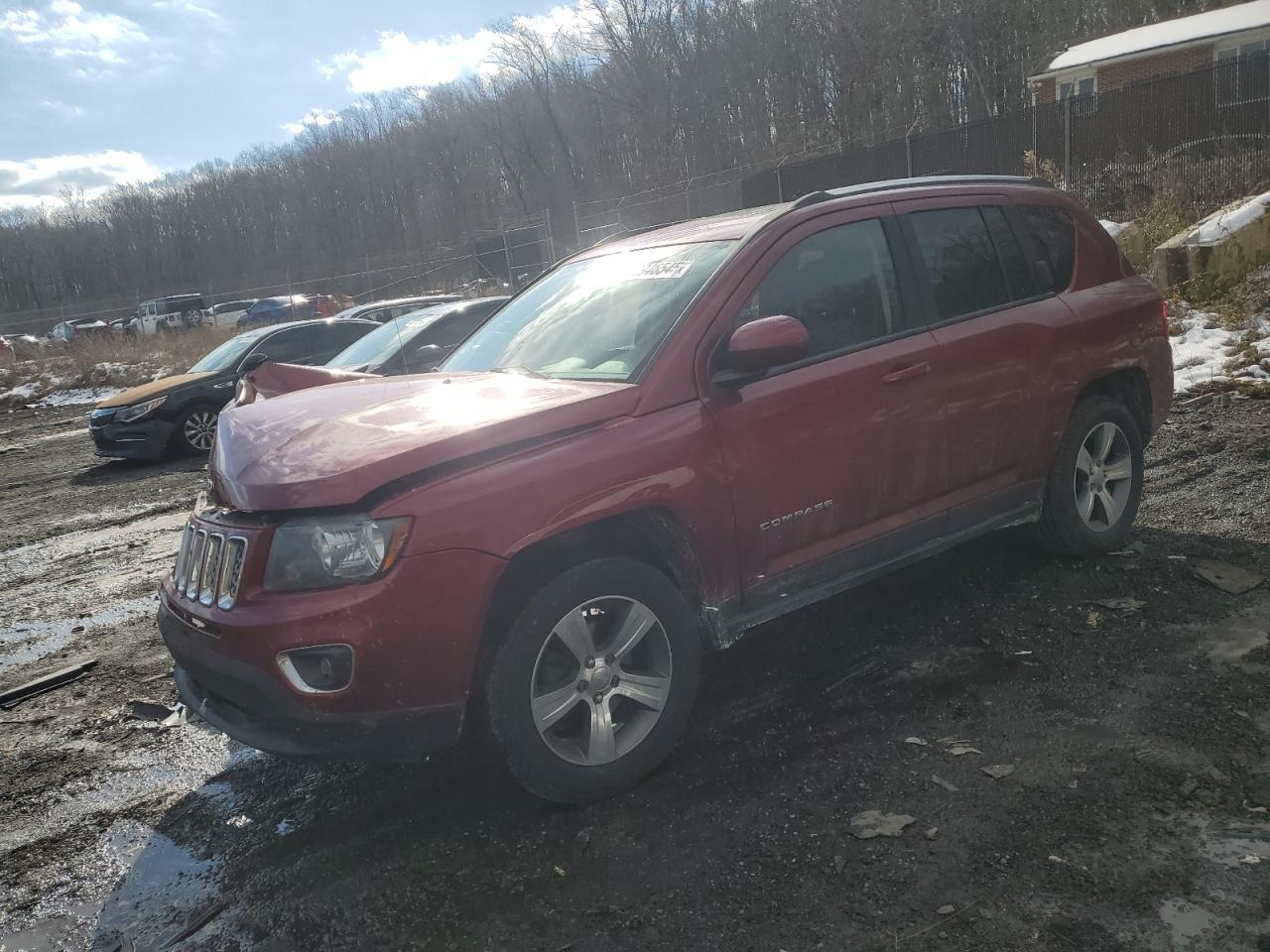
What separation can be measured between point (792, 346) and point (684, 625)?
108 cm

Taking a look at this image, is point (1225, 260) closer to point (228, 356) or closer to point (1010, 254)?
point (1010, 254)

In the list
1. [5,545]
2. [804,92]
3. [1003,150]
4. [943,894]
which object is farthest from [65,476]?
[804,92]

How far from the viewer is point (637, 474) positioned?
10.6 feet

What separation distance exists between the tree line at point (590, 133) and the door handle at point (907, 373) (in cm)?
3095

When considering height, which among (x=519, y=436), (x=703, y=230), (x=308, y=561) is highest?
(x=703, y=230)

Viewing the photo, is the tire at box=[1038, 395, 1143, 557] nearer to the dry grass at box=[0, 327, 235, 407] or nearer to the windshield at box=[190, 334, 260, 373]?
the windshield at box=[190, 334, 260, 373]

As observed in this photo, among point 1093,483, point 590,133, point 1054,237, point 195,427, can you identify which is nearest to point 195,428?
point 195,427

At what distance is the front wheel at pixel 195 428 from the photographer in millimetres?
12367

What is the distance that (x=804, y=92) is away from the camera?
56.7m

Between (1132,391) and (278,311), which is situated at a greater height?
(278,311)

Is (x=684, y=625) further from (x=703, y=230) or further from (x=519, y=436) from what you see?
(x=703, y=230)

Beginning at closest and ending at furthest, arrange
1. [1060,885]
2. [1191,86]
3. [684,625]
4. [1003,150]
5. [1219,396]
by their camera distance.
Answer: [1060,885] → [684,625] → [1219,396] → [1191,86] → [1003,150]

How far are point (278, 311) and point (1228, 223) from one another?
34.7 meters

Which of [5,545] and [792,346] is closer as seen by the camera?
[792,346]
